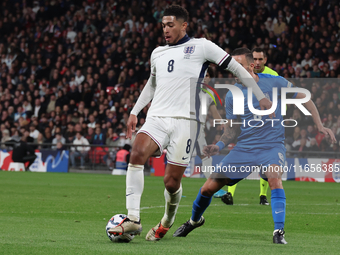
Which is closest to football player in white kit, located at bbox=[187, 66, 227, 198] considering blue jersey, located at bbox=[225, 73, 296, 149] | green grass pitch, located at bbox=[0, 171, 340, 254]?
blue jersey, located at bbox=[225, 73, 296, 149]

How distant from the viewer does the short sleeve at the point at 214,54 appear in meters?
5.21

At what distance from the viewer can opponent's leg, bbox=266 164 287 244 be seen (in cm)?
509

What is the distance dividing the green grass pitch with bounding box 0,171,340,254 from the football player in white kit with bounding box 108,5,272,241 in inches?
21.1

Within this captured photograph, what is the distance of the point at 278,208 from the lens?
5.19m

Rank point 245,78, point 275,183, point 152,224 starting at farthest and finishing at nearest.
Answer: point 152,224 < point 275,183 < point 245,78

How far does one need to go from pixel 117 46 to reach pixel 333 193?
12.6 meters

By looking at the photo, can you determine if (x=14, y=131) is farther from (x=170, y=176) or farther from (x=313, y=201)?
(x=170, y=176)

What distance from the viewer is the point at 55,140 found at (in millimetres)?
19844

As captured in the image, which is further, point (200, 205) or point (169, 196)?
point (200, 205)

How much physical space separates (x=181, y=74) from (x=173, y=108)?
1.09 ft

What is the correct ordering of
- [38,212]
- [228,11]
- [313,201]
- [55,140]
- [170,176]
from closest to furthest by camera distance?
[170,176]
[38,212]
[313,201]
[55,140]
[228,11]

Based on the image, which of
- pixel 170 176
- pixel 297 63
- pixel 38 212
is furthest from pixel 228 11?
pixel 170 176

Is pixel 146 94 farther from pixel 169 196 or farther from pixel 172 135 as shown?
pixel 169 196

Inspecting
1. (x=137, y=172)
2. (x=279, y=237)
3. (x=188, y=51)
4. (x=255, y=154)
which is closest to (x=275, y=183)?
(x=255, y=154)
